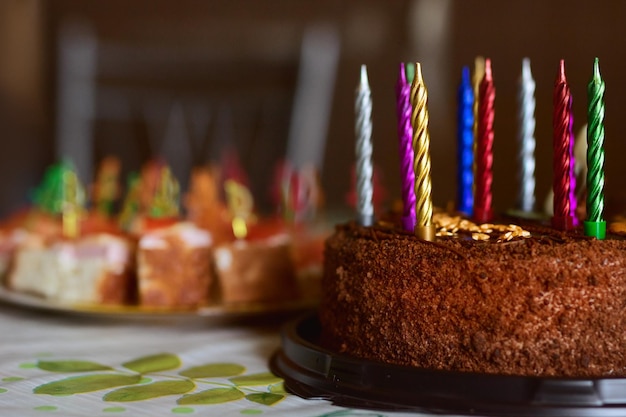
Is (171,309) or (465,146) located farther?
(171,309)

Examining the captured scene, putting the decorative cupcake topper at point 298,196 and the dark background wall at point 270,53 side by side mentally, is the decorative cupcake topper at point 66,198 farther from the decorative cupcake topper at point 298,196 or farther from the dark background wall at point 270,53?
the dark background wall at point 270,53

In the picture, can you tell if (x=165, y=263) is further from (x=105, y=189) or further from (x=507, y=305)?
(x=507, y=305)


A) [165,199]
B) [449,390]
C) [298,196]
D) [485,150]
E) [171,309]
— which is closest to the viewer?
[449,390]

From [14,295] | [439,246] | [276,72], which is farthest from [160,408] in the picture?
[276,72]

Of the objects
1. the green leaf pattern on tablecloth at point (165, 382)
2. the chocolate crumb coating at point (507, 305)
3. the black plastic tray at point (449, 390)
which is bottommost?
the green leaf pattern on tablecloth at point (165, 382)

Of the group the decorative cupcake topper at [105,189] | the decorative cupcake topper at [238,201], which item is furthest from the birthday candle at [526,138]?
the decorative cupcake topper at [105,189]

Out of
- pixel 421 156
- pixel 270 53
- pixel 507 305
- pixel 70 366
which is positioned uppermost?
pixel 270 53

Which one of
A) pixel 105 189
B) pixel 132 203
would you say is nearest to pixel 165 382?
pixel 132 203
